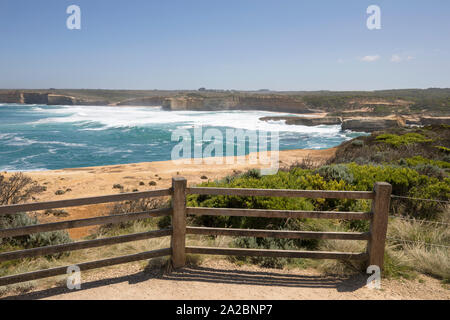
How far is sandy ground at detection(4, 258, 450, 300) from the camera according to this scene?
399 centimetres

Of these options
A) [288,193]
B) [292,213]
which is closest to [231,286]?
[292,213]

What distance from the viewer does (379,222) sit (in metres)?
4.26

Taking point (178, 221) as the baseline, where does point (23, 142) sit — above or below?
below

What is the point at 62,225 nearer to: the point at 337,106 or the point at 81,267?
the point at 81,267

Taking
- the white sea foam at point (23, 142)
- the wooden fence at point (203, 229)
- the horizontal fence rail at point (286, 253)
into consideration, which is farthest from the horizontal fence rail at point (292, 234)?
the white sea foam at point (23, 142)

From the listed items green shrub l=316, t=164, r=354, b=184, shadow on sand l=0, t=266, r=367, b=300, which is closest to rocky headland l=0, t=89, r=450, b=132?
green shrub l=316, t=164, r=354, b=184

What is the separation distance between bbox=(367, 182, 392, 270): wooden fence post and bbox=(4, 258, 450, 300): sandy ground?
328 millimetres

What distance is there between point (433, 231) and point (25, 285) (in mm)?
6299

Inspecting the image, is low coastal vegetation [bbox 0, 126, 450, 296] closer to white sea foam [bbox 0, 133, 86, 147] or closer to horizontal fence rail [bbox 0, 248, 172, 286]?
horizontal fence rail [bbox 0, 248, 172, 286]

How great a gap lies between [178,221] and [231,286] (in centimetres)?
109

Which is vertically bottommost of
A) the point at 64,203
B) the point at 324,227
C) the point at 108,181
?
the point at 108,181

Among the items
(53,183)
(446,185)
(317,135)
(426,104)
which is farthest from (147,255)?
(426,104)

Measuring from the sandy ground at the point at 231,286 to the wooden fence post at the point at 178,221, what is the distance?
0.19m
